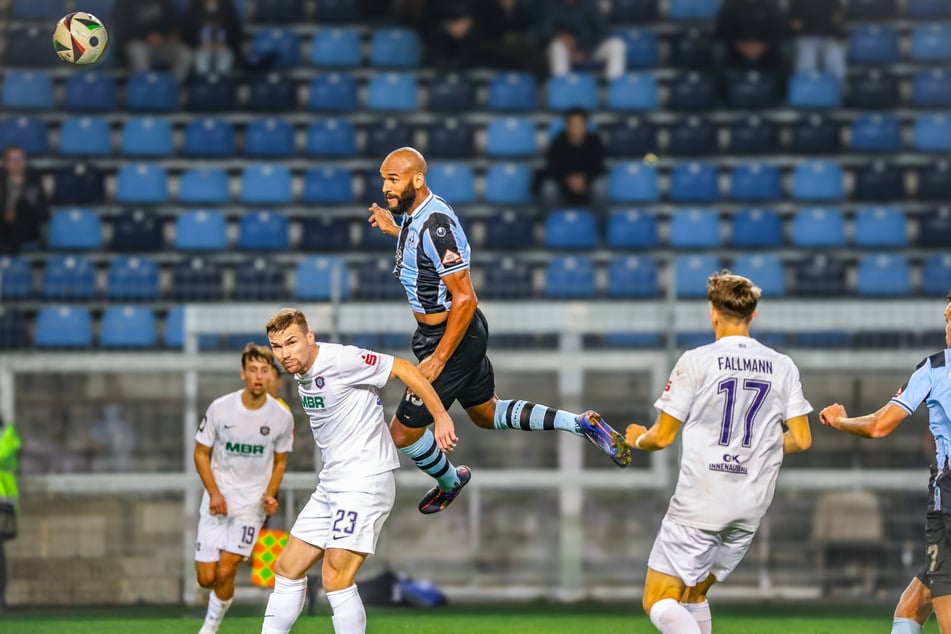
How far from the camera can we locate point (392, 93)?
17.5 metres

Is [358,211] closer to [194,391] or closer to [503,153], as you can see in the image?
[503,153]

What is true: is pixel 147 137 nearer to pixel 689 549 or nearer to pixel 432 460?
pixel 432 460

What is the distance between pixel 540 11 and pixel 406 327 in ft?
21.5

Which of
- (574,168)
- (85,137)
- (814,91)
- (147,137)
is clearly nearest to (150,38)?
(147,137)

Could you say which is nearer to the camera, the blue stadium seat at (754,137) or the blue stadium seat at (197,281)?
the blue stadium seat at (197,281)

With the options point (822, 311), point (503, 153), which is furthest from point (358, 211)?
point (822, 311)

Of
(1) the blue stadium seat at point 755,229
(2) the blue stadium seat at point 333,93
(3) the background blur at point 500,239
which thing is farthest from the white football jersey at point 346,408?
(2) the blue stadium seat at point 333,93

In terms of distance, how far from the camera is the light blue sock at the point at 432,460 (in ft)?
26.9

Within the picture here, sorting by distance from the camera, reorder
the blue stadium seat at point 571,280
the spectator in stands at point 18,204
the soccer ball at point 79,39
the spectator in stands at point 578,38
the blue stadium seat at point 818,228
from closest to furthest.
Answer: the soccer ball at point 79,39 < the blue stadium seat at point 571,280 < the spectator in stands at point 18,204 < the blue stadium seat at point 818,228 < the spectator in stands at point 578,38

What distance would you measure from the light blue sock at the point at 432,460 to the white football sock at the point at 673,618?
2.11m

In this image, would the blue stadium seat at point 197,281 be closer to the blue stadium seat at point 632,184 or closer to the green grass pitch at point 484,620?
the green grass pitch at point 484,620

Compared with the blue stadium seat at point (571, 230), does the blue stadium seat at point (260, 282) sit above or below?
below

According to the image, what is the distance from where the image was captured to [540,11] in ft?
58.5

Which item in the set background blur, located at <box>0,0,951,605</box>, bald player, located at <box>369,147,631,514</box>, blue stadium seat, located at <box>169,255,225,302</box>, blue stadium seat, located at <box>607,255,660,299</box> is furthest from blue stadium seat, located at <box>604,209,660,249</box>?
bald player, located at <box>369,147,631,514</box>
